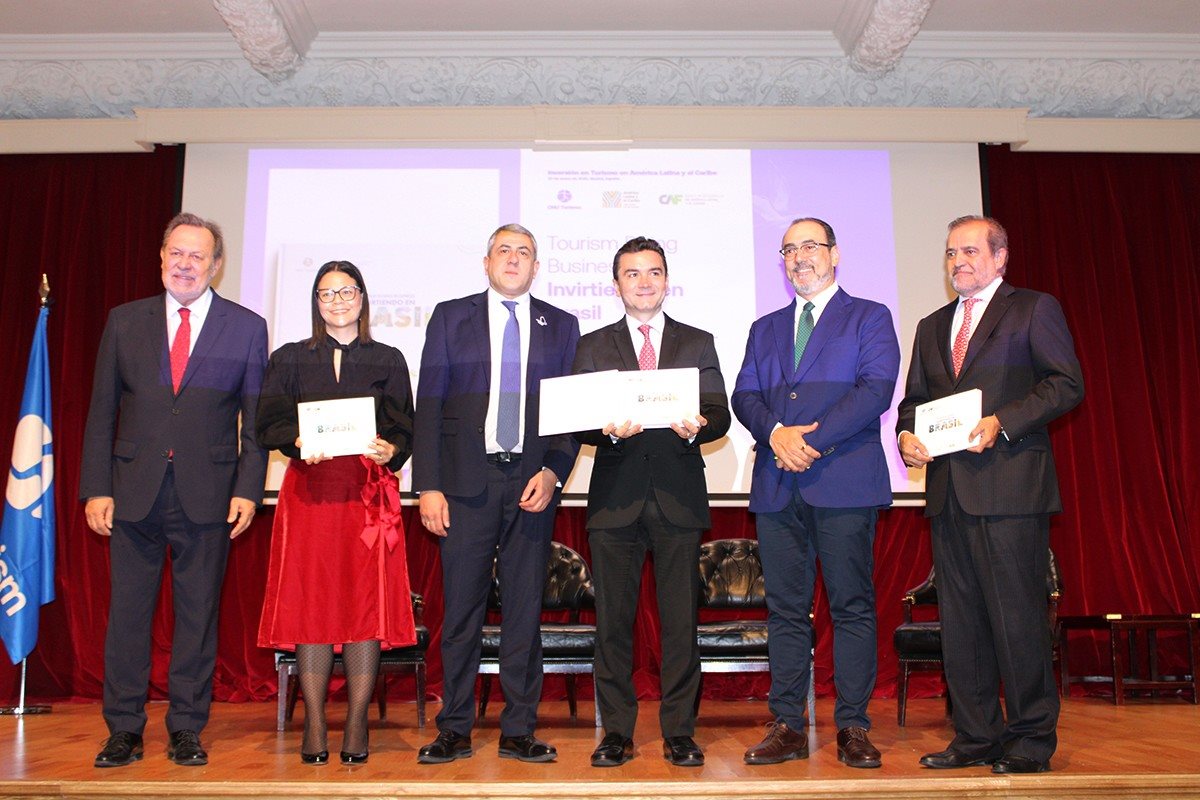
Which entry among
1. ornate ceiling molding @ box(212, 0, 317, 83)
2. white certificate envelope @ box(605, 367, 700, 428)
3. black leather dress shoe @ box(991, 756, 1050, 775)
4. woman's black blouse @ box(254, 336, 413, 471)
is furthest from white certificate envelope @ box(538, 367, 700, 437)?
ornate ceiling molding @ box(212, 0, 317, 83)

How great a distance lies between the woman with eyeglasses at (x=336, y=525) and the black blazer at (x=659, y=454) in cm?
68

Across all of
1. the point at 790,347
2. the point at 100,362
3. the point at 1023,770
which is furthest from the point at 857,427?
the point at 100,362

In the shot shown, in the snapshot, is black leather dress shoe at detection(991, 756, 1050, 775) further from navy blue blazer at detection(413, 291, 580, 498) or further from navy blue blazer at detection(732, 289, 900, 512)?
navy blue blazer at detection(413, 291, 580, 498)

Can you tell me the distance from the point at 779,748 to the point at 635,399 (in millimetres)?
1205

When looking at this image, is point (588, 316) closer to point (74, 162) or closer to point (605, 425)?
point (605, 425)

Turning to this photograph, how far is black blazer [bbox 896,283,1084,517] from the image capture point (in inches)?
118

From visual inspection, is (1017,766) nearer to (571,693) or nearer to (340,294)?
(571,693)

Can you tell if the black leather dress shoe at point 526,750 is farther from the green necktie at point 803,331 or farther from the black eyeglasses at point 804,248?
the black eyeglasses at point 804,248

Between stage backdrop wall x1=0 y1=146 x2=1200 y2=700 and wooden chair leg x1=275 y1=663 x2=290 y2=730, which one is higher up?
stage backdrop wall x1=0 y1=146 x2=1200 y2=700

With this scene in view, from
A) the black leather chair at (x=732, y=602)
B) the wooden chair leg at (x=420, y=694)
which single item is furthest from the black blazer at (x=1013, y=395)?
the wooden chair leg at (x=420, y=694)

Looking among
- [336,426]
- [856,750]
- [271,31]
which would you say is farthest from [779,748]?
[271,31]

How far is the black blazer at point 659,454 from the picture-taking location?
10.5ft

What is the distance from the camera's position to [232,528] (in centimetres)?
348

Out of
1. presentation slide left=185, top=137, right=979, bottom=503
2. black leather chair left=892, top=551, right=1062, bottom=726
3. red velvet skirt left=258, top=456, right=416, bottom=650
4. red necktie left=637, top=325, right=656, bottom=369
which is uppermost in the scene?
presentation slide left=185, top=137, right=979, bottom=503
